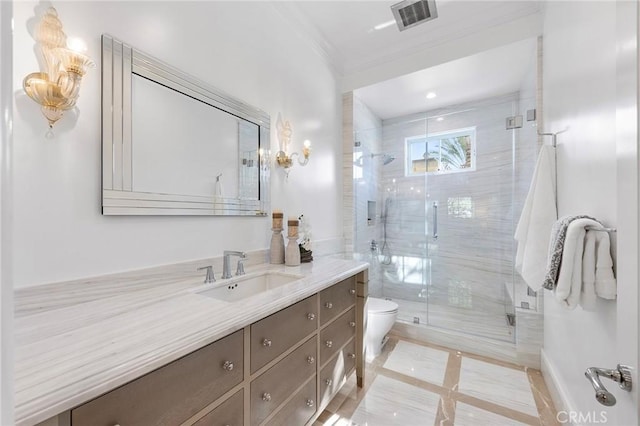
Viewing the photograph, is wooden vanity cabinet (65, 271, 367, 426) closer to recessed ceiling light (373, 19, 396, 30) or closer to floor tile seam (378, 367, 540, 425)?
floor tile seam (378, 367, 540, 425)

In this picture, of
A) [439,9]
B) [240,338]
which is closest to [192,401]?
[240,338]

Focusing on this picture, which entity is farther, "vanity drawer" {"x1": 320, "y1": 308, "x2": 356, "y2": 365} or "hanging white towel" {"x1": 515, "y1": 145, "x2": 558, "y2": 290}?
"hanging white towel" {"x1": 515, "y1": 145, "x2": 558, "y2": 290}

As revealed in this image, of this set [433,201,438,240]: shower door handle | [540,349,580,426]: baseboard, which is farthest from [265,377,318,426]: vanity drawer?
[433,201,438,240]: shower door handle

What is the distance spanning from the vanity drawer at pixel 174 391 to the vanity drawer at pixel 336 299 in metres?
0.60

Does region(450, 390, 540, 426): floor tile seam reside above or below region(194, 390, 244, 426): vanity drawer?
below

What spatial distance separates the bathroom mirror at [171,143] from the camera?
110 centimetres

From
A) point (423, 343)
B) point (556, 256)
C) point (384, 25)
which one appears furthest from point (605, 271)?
point (384, 25)

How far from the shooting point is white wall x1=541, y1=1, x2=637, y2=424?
0.98m

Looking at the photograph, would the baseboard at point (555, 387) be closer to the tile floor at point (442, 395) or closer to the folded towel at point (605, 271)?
the tile floor at point (442, 395)

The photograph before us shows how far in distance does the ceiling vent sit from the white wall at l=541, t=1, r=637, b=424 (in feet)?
2.55

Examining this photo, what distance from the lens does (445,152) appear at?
3.21 metres

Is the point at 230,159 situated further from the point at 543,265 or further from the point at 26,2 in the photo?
the point at 543,265

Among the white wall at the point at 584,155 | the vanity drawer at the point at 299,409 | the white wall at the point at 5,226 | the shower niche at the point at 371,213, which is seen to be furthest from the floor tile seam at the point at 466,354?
the white wall at the point at 5,226

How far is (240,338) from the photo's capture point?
0.93 m
